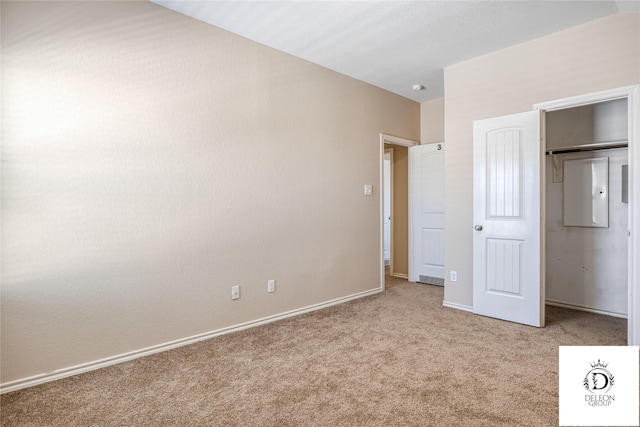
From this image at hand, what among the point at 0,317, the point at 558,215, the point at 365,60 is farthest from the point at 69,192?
the point at 558,215

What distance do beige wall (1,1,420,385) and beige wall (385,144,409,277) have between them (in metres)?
1.77

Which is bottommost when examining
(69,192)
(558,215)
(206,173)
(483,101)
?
(558,215)

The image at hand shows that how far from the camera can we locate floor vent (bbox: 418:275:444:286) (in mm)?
4758

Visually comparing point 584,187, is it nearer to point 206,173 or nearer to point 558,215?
point 558,215

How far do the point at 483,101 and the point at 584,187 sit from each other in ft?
4.62

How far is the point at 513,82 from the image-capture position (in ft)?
10.9

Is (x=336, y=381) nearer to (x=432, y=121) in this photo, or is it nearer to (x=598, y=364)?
(x=598, y=364)

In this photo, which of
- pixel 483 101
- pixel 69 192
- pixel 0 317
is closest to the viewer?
pixel 0 317

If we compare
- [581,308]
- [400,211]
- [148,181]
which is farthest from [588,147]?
[148,181]

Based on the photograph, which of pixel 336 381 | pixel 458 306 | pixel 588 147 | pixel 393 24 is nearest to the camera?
pixel 336 381

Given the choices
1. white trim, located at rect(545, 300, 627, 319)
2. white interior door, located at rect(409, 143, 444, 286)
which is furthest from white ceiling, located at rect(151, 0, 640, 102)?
white trim, located at rect(545, 300, 627, 319)

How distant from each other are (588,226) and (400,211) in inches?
93.1

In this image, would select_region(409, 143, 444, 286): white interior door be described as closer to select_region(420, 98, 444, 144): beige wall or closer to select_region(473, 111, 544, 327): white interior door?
select_region(420, 98, 444, 144): beige wall

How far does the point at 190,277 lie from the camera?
279cm
